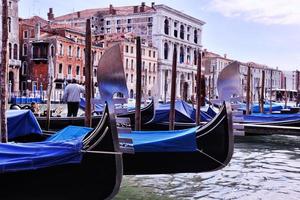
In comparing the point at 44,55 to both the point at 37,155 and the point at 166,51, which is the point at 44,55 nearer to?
the point at 166,51

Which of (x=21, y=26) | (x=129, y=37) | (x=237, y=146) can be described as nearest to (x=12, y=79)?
(x=21, y=26)

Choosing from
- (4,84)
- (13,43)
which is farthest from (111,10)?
(4,84)

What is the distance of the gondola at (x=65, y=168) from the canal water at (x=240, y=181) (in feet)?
3.23

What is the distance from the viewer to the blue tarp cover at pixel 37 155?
8.20 ft

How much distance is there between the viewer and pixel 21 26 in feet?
74.2

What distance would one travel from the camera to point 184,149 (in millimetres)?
3734

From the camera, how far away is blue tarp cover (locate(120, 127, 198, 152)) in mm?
3629

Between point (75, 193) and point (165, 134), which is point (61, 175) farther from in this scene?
point (165, 134)

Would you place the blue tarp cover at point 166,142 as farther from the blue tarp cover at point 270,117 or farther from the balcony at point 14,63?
the balcony at point 14,63

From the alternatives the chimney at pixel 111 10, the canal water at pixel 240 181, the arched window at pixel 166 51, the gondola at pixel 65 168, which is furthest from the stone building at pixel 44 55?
the gondola at pixel 65 168

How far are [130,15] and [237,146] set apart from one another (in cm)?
2574

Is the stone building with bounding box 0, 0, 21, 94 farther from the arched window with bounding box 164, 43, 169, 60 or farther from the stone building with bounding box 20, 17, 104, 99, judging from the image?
the arched window with bounding box 164, 43, 169, 60

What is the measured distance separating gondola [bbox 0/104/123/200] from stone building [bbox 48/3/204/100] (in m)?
27.1

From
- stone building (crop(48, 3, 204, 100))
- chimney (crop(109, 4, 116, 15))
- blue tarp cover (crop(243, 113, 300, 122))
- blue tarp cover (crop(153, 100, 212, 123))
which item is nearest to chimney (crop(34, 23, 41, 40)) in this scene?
stone building (crop(48, 3, 204, 100))
